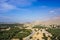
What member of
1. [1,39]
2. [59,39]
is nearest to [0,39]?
[1,39]

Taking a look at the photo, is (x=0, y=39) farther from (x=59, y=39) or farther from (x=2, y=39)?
(x=59, y=39)

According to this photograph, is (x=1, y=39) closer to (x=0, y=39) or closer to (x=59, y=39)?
(x=0, y=39)

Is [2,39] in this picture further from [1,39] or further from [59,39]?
[59,39]

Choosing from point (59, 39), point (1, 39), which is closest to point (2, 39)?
point (1, 39)
